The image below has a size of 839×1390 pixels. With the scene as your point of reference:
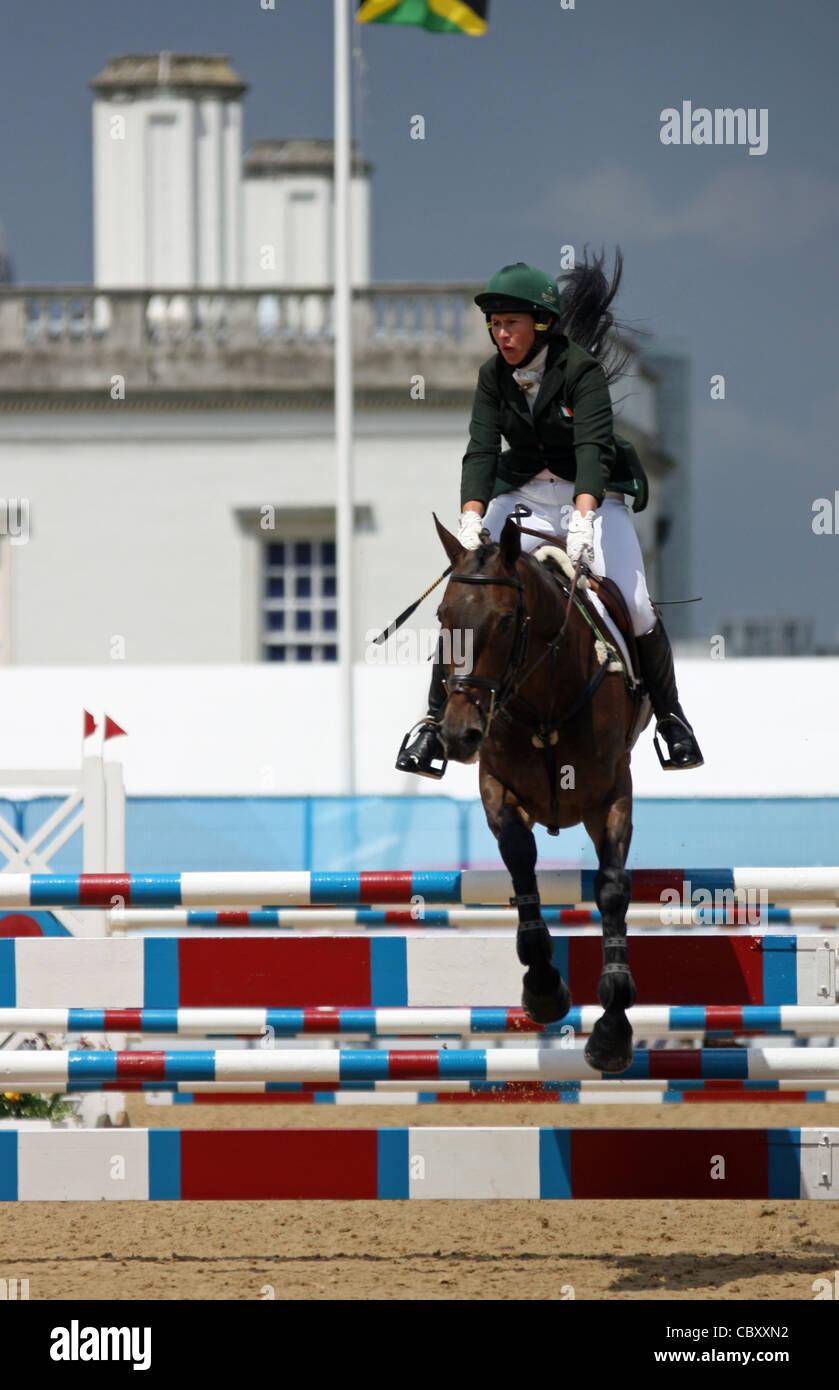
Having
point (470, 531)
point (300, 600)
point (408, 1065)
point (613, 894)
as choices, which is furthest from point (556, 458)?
point (300, 600)

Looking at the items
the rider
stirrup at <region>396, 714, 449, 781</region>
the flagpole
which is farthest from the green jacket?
the flagpole

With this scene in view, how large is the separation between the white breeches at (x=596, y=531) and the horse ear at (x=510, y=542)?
2.27 ft

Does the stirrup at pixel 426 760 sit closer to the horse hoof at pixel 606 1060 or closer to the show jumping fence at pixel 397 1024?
the show jumping fence at pixel 397 1024

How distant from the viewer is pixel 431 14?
14938mm

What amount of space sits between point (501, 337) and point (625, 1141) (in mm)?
2453

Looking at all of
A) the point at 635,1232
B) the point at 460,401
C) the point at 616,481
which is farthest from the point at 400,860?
the point at 460,401

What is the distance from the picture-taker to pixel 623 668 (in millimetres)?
5277

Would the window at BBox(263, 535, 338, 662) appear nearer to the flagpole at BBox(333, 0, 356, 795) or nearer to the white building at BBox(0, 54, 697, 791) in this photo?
the white building at BBox(0, 54, 697, 791)

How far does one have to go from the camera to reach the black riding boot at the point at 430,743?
471 centimetres

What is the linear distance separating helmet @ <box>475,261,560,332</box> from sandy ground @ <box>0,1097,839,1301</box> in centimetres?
288

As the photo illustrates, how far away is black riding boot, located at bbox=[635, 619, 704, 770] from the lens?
552 centimetres

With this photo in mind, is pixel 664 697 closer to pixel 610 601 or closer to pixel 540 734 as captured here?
pixel 610 601

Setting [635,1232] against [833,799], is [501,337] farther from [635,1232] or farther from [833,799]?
[833,799]

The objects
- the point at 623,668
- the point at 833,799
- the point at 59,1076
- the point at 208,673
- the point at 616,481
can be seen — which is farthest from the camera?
the point at 208,673
